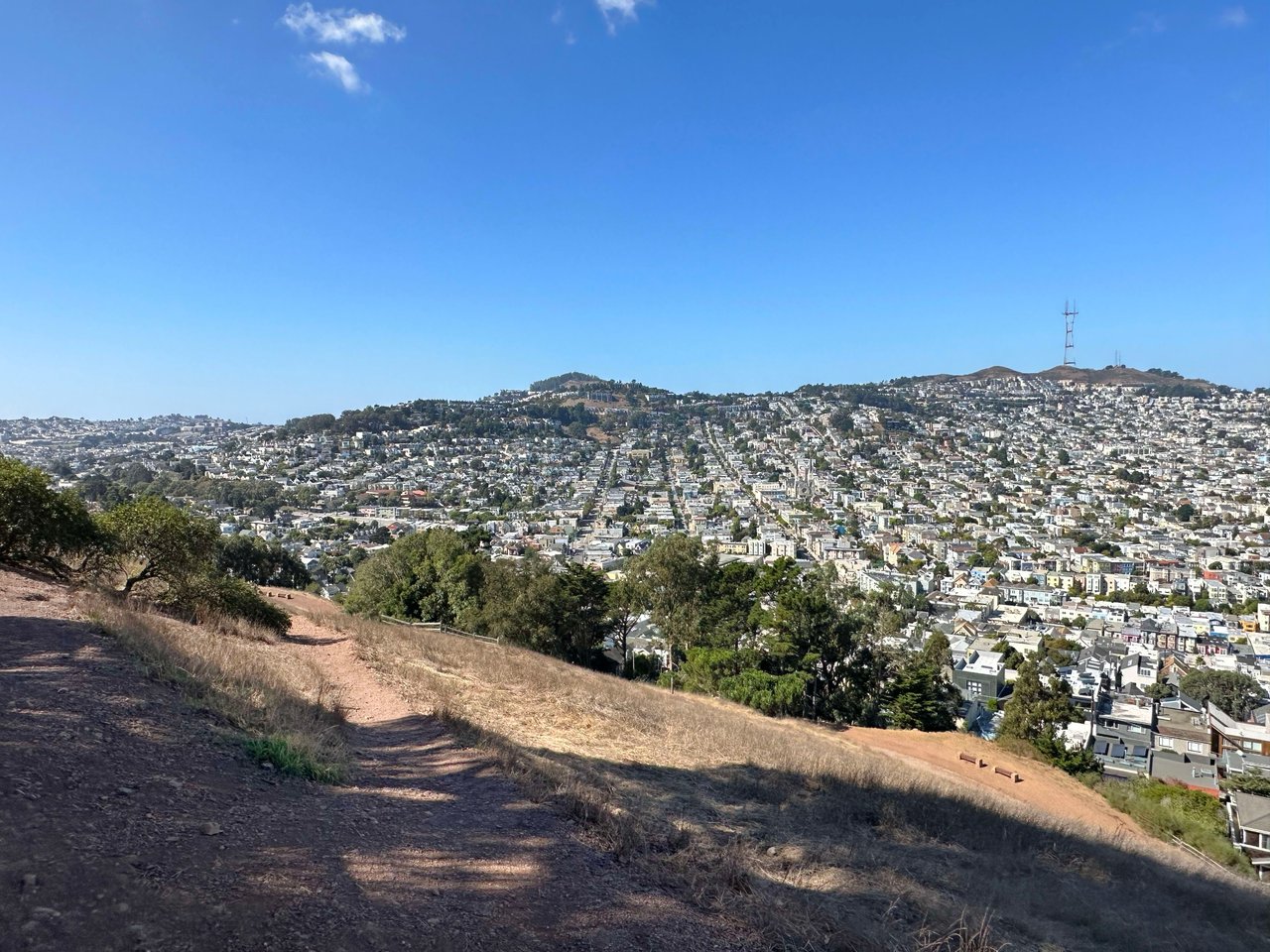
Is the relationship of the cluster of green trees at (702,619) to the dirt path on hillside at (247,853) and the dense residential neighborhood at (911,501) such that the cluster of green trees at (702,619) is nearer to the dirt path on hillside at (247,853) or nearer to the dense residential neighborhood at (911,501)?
the dense residential neighborhood at (911,501)

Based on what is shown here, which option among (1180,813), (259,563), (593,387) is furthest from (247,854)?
(593,387)

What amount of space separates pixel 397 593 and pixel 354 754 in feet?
46.5

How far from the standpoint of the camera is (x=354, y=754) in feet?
16.9

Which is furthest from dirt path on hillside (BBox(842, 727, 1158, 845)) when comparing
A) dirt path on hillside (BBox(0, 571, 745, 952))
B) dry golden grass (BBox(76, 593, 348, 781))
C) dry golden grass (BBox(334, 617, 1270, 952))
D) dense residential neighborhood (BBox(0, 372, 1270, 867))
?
dry golden grass (BBox(76, 593, 348, 781))

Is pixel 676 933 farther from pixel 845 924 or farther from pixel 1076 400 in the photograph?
pixel 1076 400

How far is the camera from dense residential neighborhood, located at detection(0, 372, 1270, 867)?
2975 centimetres

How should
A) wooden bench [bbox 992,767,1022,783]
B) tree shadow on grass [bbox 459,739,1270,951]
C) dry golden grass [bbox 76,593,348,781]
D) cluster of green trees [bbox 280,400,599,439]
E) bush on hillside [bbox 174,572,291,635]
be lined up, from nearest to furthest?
tree shadow on grass [bbox 459,739,1270,951] → dry golden grass [bbox 76,593,348,781] → bush on hillside [bbox 174,572,291,635] → wooden bench [bbox 992,767,1022,783] → cluster of green trees [bbox 280,400,599,439]

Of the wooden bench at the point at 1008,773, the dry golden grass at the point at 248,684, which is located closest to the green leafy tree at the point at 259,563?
the dry golden grass at the point at 248,684

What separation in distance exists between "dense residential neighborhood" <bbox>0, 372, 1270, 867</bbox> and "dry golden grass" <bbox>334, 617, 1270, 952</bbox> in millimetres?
8532

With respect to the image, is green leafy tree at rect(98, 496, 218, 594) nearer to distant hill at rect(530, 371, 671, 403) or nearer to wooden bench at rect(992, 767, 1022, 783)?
wooden bench at rect(992, 767, 1022, 783)

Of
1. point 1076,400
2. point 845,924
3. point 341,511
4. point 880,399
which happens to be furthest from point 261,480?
point 1076,400

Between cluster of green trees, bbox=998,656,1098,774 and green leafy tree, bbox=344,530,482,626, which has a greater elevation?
green leafy tree, bbox=344,530,482,626

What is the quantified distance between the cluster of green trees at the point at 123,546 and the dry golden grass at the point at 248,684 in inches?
72.6

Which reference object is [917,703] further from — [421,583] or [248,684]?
[248,684]
